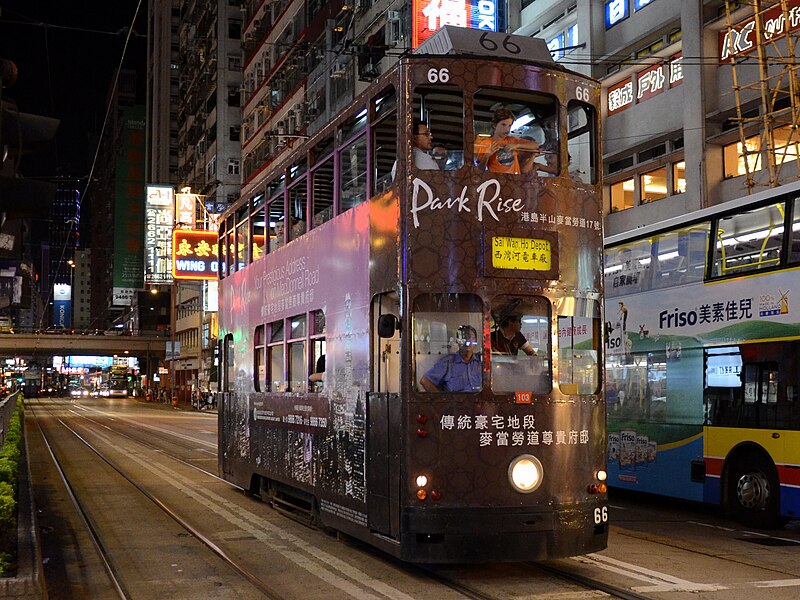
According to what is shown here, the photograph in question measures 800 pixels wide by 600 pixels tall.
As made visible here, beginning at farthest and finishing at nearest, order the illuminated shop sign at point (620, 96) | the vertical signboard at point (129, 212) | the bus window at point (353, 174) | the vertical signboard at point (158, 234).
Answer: the vertical signboard at point (129, 212), the vertical signboard at point (158, 234), the illuminated shop sign at point (620, 96), the bus window at point (353, 174)

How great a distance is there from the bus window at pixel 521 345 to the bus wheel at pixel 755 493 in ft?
15.4

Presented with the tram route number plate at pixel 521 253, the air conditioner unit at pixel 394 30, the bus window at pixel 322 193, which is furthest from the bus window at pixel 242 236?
the air conditioner unit at pixel 394 30

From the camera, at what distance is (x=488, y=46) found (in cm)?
872

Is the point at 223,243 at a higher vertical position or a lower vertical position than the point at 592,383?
higher

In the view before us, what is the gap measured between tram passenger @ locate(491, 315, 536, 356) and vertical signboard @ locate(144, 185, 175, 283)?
42298 millimetres

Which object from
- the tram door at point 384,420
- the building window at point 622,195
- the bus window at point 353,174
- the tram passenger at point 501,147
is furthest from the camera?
the building window at point 622,195

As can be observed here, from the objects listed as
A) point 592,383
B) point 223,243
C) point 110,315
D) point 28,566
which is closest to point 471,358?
point 592,383

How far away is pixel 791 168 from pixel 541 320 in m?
14.1

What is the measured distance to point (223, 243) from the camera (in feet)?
50.6

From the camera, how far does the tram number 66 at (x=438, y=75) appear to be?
A: 8.31 meters

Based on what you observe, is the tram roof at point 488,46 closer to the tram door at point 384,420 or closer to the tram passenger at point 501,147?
the tram passenger at point 501,147

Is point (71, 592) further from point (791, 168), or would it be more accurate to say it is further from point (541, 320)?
point (791, 168)

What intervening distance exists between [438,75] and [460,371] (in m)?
2.54

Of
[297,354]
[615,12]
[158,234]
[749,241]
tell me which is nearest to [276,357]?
[297,354]
